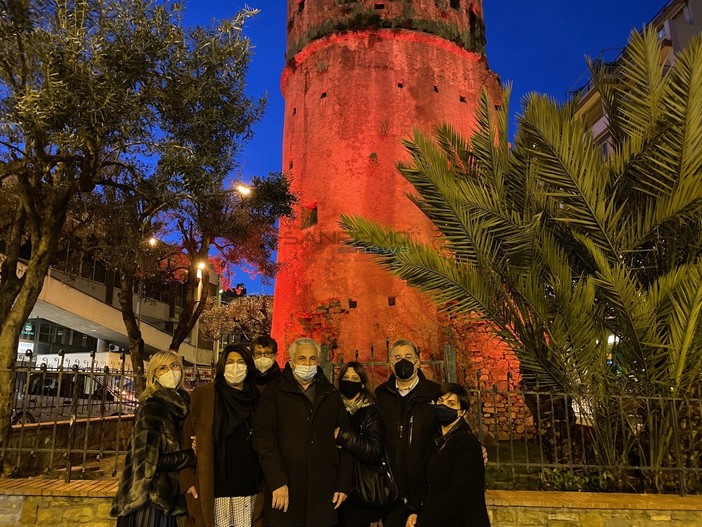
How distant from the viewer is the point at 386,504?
3.38 metres

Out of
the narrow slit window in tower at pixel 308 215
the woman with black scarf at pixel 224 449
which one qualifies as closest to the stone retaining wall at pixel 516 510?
the woman with black scarf at pixel 224 449

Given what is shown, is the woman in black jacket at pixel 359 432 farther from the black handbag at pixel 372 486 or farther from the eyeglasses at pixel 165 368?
the eyeglasses at pixel 165 368

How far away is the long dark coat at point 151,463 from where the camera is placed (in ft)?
10.9

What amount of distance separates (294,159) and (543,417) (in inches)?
419

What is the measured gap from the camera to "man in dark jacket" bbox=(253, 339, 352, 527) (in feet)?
10.6

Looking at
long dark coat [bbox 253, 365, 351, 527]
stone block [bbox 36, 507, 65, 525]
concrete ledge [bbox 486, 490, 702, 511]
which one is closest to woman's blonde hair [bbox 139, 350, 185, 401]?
long dark coat [bbox 253, 365, 351, 527]

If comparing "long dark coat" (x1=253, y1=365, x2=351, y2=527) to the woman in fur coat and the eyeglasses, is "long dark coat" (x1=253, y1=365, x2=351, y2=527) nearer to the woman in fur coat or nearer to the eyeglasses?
the woman in fur coat

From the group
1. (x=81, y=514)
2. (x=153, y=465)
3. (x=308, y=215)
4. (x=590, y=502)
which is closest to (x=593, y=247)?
(x=590, y=502)

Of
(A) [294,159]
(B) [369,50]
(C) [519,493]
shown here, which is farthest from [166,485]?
(B) [369,50]

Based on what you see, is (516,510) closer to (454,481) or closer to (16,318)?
(454,481)

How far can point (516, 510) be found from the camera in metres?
4.98

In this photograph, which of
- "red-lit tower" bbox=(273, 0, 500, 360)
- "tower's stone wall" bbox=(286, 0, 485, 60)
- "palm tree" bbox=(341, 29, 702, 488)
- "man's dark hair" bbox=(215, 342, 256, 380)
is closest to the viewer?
"man's dark hair" bbox=(215, 342, 256, 380)

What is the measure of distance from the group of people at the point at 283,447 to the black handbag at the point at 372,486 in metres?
0.01

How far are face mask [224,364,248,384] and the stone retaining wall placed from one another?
2.43 m
